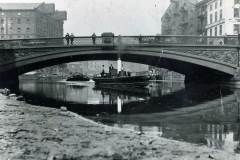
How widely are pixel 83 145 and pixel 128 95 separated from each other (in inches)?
771

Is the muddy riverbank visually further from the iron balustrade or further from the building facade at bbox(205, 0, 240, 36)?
the building facade at bbox(205, 0, 240, 36)

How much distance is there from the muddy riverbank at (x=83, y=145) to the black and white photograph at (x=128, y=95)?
2cm

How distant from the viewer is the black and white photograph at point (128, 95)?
7.59 meters

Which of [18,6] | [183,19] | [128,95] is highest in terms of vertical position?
[18,6]

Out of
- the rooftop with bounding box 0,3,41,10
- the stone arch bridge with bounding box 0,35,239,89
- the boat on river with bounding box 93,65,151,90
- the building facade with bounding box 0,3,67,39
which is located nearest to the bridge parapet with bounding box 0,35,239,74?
the stone arch bridge with bounding box 0,35,239,89

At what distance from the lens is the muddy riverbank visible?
672 centimetres

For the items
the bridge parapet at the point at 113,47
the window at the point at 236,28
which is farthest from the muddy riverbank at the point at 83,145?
the window at the point at 236,28

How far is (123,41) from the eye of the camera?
103 ft

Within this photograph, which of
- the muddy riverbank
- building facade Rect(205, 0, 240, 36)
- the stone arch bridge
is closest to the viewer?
the muddy riverbank

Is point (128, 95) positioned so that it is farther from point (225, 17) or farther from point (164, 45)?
point (225, 17)

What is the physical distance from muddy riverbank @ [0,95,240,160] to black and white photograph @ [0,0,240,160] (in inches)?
0.8

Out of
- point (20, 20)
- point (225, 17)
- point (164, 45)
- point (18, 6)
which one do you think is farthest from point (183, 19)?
point (18, 6)

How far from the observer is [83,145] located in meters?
7.57

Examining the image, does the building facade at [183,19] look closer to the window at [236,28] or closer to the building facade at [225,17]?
the building facade at [225,17]
